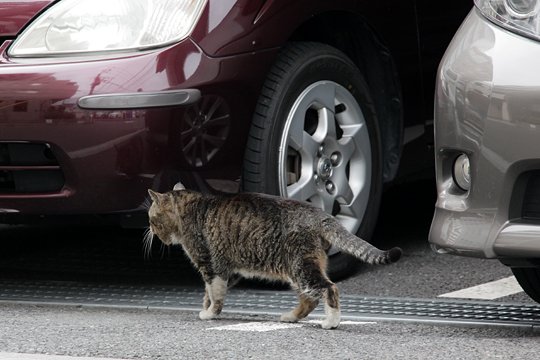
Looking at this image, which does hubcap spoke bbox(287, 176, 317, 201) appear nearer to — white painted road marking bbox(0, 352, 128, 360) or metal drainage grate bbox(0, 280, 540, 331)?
metal drainage grate bbox(0, 280, 540, 331)

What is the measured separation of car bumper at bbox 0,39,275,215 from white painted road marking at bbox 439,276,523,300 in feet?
3.65

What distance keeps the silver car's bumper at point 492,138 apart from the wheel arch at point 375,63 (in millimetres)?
1472

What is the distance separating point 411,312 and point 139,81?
1.27 metres

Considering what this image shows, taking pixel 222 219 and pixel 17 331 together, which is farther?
pixel 222 219

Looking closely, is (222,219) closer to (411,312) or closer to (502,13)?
(411,312)

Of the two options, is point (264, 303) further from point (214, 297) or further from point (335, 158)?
point (335, 158)

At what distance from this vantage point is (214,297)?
483 centimetres

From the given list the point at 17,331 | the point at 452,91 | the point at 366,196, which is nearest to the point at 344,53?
the point at 366,196

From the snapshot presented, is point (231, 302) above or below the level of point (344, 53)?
below

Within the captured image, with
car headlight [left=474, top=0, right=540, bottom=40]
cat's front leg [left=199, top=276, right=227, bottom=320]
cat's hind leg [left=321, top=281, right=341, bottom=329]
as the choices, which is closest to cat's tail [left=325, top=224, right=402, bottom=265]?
cat's hind leg [left=321, top=281, right=341, bottom=329]

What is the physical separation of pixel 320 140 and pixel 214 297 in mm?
946

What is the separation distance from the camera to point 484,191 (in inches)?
166

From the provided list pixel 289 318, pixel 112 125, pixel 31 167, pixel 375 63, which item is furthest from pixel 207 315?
pixel 375 63

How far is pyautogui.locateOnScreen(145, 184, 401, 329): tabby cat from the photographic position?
4.61m
